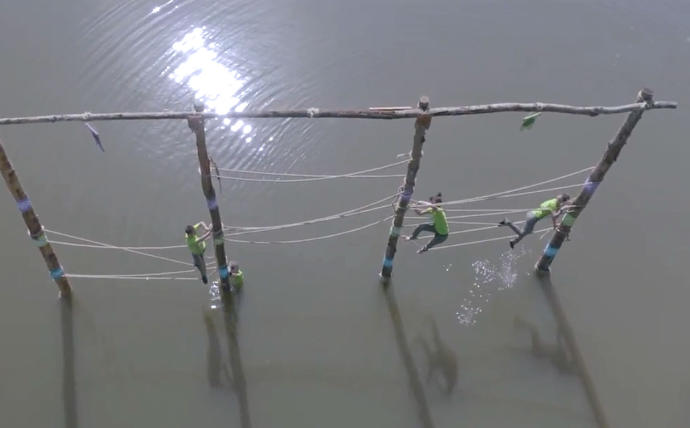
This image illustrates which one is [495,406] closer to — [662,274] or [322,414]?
[322,414]

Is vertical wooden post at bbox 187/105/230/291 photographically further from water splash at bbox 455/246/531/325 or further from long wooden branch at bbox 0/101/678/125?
water splash at bbox 455/246/531/325

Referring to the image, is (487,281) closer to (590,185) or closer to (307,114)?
(590,185)

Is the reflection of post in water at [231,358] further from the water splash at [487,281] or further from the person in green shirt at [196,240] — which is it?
the water splash at [487,281]

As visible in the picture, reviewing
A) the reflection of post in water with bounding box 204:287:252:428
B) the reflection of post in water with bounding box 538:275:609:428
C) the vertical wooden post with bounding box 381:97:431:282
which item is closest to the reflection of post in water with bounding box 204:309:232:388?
the reflection of post in water with bounding box 204:287:252:428

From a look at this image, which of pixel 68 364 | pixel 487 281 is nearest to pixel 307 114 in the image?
pixel 487 281

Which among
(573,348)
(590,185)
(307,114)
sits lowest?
(573,348)

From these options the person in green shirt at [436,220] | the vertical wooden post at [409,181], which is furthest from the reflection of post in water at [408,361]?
the person in green shirt at [436,220]

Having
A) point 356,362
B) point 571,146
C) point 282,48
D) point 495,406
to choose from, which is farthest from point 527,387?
point 282,48
